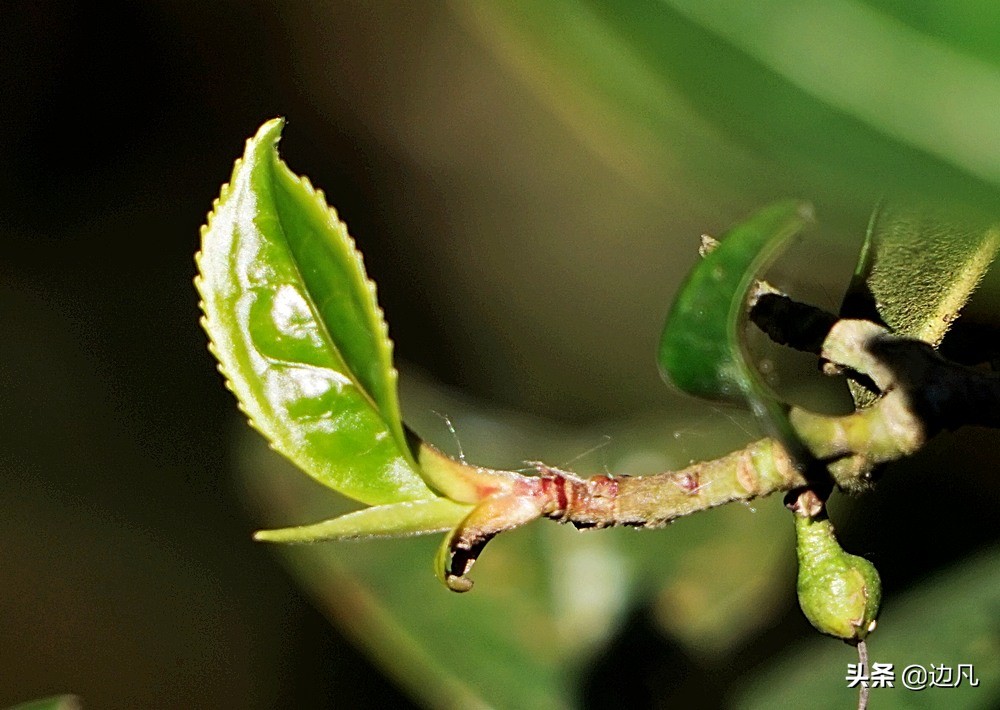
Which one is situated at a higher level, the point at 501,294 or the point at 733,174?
the point at 501,294

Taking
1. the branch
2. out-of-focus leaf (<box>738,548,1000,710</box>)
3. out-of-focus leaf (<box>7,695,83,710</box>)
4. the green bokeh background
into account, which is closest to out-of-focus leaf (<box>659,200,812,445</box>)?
the branch

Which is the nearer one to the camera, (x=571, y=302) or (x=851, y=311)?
(x=851, y=311)

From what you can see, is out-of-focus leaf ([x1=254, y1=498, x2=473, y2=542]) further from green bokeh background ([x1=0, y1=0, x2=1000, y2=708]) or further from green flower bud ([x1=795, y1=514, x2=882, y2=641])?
green bokeh background ([x1=0, y1=0, x2=1000, y2=708])

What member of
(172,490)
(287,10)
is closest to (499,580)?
(172,490)

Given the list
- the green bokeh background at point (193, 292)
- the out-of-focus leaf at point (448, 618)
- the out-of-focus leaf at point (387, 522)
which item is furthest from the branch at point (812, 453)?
the green bokeh background at point (193, 292)

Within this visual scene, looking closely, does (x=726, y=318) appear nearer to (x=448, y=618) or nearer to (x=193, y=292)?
(x=448, y=618)

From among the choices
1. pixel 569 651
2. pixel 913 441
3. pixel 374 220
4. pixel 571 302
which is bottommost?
pixel 569 651

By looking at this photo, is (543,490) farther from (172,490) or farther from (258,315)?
(172,490)
